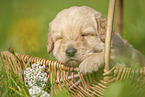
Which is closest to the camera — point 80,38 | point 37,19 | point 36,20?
point 80,38

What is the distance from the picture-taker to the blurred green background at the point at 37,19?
4.46 metres

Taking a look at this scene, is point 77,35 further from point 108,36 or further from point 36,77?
point 36,77

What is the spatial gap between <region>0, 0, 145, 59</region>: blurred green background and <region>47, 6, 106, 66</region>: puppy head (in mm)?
1360

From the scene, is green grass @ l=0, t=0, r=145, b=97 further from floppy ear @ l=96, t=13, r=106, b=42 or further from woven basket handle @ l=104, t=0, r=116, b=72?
woven basket handle @ l=104, t=0, r=116, b=72

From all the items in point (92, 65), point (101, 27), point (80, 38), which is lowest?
point (92, 65)

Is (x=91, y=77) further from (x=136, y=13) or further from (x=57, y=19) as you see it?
(x=136, y=13)

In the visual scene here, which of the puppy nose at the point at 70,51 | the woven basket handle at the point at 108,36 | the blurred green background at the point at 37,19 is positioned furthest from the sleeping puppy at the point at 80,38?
the blurred green background at the point at 37,19

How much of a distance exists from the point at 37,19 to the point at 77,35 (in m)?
3.14

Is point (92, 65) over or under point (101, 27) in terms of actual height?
under

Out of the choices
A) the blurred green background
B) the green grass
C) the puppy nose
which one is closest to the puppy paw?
the puppy nose

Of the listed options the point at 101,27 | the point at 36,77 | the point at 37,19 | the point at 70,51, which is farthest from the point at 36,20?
the point at 36,77

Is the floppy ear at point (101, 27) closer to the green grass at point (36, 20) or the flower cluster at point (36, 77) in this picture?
the flower cluster at point (36, 77)

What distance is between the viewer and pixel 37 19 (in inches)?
209

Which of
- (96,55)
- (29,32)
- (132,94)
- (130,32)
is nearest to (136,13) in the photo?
(130,32)
